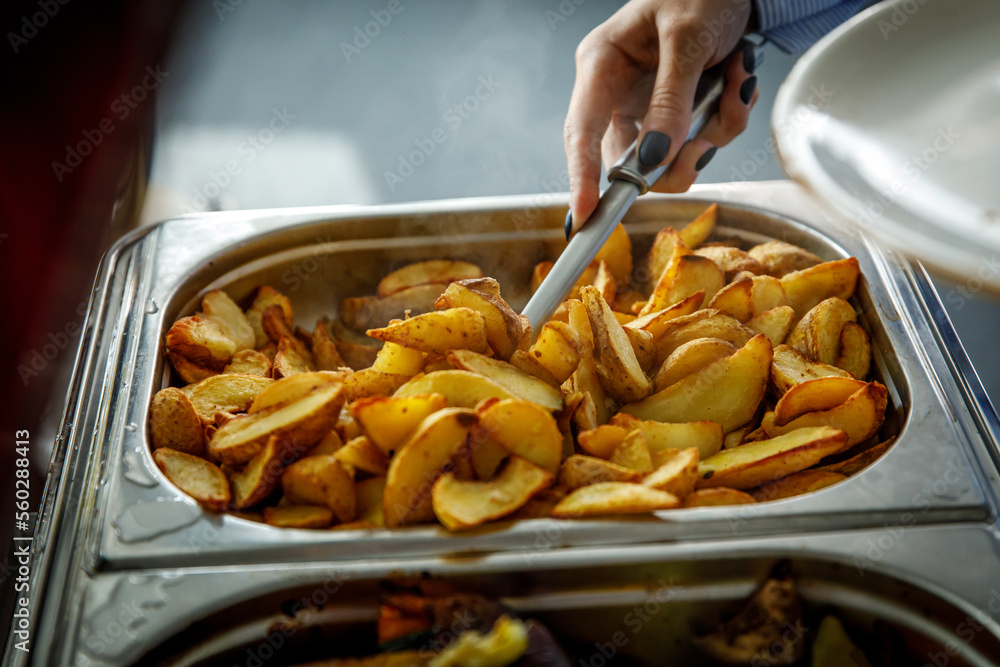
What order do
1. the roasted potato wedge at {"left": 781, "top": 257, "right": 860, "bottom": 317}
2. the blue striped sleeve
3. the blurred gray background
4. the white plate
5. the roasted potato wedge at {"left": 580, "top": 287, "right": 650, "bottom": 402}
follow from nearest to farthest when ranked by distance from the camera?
1. the white plate
2. the roasted potato wedge at {"left": 580, "top": 287, "right": 650, "bottom": 402}
3. the roasted potato wedge at {"left": 781, "top": 257, "right": 860, "bottom": 317}
4. the blue striped sleeve
5. the blurred gray background

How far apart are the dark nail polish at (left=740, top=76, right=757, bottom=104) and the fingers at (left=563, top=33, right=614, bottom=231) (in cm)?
31

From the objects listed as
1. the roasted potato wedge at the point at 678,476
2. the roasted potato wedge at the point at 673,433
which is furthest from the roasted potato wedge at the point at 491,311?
the roasted potato wedge at the point at 678,476

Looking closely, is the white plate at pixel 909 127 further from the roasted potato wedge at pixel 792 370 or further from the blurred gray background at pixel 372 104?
the blurred gray background at pixel 372 104

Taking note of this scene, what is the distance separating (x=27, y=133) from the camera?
201cm

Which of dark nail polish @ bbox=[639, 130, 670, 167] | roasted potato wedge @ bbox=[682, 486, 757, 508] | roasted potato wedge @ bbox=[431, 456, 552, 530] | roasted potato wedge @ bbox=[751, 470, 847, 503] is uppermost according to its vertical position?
dark nail polish @ bbox=[639, 130, 670, 167]

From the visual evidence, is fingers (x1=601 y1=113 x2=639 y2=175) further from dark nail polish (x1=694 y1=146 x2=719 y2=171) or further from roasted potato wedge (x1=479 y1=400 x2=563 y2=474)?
roasted potato wedge (x1=479 y1=400 x2=563 y2=474)

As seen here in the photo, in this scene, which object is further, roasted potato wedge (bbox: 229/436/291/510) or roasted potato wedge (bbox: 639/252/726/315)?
roasted potato wedge (bbox: 639/252/726/315)

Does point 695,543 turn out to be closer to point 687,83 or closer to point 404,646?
point 404,646

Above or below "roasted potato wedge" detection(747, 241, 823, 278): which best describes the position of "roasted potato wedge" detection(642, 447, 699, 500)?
above

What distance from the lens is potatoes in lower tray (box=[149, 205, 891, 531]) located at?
3.45ft

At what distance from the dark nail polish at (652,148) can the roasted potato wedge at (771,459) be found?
2.18 ft

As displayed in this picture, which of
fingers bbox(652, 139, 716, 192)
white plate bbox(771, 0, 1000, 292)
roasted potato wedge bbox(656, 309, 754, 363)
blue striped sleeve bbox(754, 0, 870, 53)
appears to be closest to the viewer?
white plate bbox(771, 0, 1000, 292)

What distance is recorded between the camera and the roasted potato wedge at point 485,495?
3.29ft

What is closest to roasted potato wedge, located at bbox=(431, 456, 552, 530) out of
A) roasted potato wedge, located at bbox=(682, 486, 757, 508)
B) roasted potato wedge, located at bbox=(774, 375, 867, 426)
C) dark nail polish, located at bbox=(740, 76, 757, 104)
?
roasted potato wedge, located at bbox=(682, 486, 757, 508)
